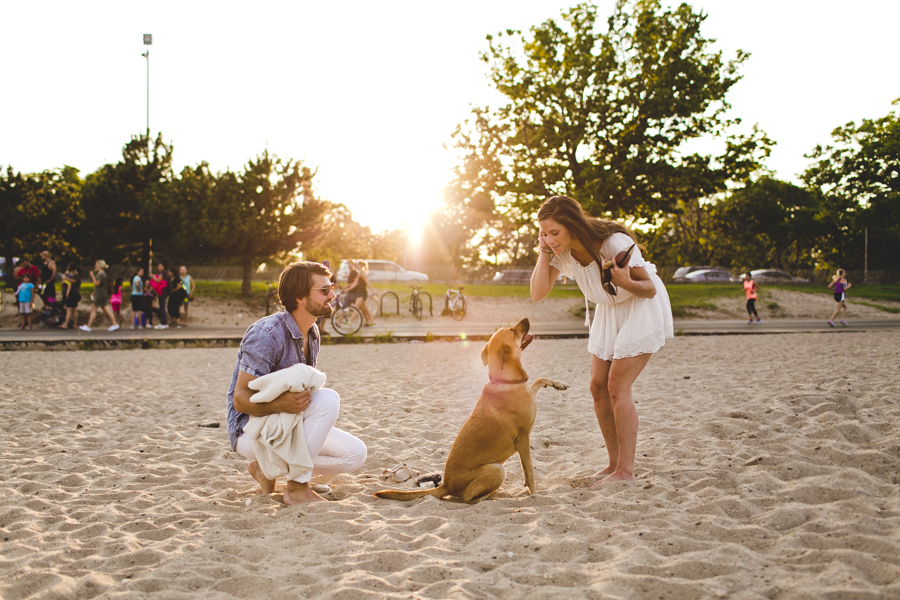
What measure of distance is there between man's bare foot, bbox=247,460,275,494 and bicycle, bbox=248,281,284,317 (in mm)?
15463

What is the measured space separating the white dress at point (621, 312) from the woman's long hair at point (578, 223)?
0.06 meters

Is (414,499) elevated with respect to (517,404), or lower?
lower

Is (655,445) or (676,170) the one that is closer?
(655,445)

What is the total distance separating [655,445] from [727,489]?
1.09 meters

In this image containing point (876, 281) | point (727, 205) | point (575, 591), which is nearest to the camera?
point (575, 591)

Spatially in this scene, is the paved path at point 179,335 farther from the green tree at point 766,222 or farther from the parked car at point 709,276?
the green tree at point 766,222

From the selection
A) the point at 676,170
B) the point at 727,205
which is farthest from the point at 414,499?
the point at 727,205

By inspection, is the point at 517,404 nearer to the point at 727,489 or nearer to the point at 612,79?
the point at 727,489

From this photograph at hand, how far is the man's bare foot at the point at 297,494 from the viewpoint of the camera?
373 centimetres

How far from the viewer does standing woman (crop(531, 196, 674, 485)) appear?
3.68 m

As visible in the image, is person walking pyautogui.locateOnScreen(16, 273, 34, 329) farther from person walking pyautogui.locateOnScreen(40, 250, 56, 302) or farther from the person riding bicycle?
the person riding bicycle

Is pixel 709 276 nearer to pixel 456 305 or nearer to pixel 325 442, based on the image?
pixel 456 305

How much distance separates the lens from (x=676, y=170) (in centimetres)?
2386

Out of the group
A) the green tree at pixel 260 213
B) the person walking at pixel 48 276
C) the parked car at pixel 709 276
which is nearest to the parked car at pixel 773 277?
the parked car at pixel 709 276
